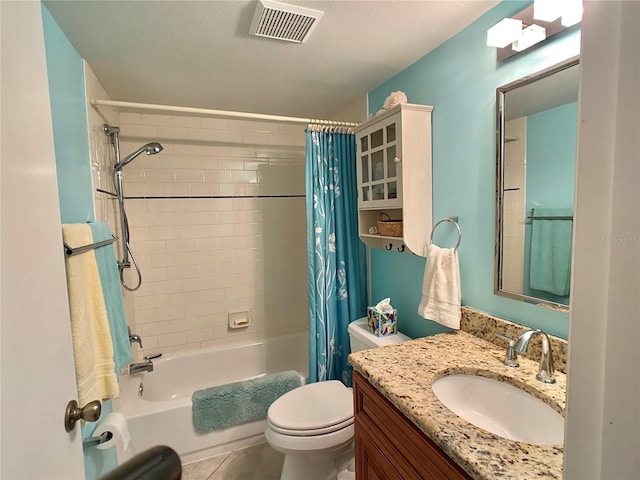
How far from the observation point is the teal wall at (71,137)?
3.96 feet

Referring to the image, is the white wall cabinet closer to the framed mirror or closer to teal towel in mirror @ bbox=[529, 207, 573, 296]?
the framed mirror

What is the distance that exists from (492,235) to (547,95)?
0.53 m

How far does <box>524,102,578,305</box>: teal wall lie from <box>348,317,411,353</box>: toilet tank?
72 centimetres

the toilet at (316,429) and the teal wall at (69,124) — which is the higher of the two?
the teal wall at (69,124)

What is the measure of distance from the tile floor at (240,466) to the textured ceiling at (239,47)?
88.5 inches

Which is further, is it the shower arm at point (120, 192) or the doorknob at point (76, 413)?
the shower arm at point (120, 192)

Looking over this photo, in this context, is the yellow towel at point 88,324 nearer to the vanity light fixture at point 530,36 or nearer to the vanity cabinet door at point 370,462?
the vanity cabinet door at point 370,462

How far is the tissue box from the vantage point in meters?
1.70

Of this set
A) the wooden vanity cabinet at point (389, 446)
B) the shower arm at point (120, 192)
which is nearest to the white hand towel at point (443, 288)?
the wooden vanity cabinet at point (389, 446)

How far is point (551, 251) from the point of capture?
1095mm

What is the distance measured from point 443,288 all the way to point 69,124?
178cm

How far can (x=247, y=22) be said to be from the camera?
51.1 inches

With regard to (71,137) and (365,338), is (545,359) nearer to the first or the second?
(365,338)

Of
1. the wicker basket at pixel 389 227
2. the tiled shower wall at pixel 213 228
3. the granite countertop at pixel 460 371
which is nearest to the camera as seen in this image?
the granite countertop at pixel 460 371
